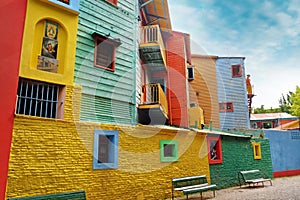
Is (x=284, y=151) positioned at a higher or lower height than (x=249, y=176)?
higher

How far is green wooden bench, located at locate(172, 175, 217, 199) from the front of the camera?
8239 mm

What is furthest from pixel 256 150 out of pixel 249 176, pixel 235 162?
pixel 235 162

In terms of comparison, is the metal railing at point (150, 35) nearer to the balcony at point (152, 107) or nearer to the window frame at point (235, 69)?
the balcony at point (152, 107)

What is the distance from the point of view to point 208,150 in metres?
10.9

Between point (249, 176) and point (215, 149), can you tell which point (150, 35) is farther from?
point (249, 176)

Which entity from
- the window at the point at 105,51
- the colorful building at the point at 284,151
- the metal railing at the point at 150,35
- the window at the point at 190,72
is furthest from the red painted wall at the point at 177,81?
the window at the point at 105,51

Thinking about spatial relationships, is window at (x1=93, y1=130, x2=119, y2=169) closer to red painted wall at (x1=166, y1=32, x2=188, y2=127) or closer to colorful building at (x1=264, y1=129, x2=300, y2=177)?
red painted wall at (x1=166, y1=32, x2=188, y2=127)

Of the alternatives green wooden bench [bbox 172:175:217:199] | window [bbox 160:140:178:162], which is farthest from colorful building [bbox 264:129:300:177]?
window [bbox 160:140:178:162]

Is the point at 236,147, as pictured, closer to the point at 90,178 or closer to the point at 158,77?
the point at 158,77

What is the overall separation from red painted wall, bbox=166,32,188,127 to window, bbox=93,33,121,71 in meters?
6.75

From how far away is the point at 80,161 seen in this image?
6.74 metres

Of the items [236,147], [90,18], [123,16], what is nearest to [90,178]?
[90,18]

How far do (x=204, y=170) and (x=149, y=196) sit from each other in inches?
135

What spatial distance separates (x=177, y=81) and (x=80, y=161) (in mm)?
9692
